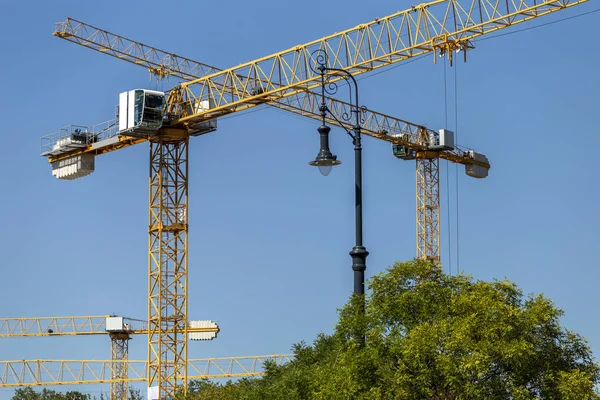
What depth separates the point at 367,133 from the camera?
121 meters

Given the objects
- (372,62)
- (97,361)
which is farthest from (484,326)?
(97,361)

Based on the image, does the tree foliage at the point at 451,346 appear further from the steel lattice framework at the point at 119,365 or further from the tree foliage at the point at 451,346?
the steel lattice framework at the point at 119,365

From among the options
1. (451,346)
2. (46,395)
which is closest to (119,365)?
(46,395)

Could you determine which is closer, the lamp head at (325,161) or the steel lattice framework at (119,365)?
the lamp head at (325,161)

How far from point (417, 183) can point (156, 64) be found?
114 feet

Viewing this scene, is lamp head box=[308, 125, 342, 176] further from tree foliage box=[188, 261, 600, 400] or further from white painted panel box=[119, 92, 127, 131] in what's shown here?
white painted panel box=[119, 92, 127, 131]

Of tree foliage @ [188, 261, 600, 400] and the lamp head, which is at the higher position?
the lamp head

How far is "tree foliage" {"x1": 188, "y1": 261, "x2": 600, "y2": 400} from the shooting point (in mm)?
42719

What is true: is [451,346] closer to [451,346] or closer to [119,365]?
[451,346]

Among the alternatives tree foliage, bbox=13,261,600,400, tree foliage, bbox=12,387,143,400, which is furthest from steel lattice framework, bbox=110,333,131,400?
tree foliage, bbox=13,261,600,400

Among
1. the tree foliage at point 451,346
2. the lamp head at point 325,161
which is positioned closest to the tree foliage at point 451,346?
the tree foliage at point 451,346

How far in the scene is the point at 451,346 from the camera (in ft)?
140

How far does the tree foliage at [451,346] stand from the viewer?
4272 cm

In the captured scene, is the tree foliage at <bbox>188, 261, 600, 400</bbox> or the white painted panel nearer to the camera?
Result: the tree foliage at <bbox>188, 261, 600, 400</bbox>
